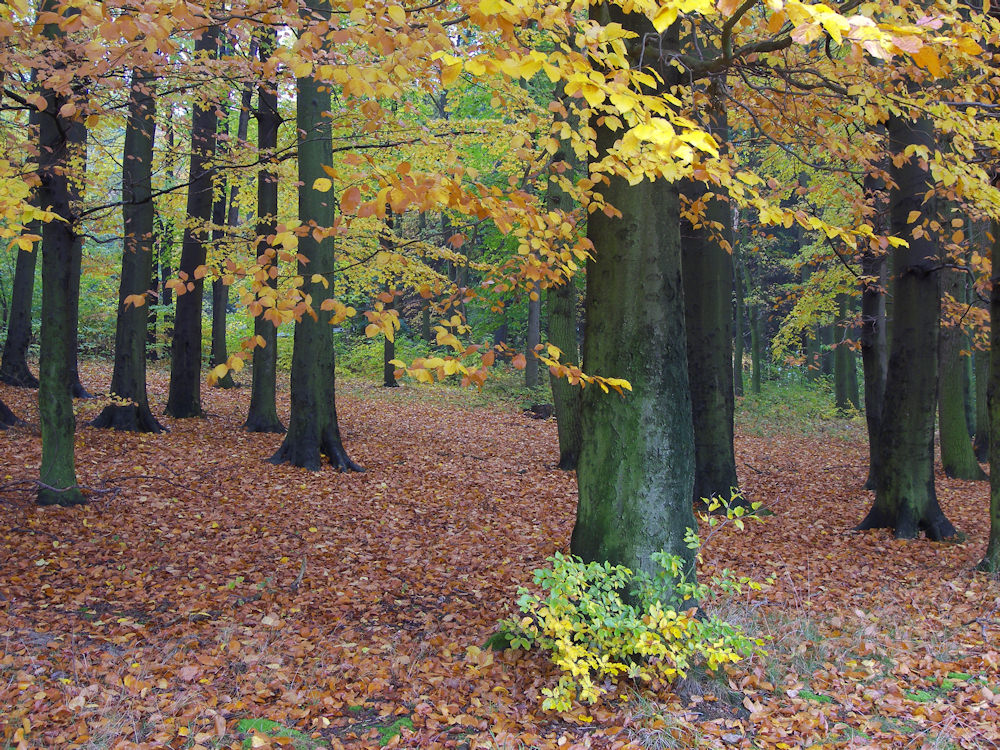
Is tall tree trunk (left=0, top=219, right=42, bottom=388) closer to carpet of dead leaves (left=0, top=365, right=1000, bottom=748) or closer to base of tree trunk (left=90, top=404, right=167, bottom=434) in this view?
base of tree trunk (left=90, top=404, right=167, bottom=434)

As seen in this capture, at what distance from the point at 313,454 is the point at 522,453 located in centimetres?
437

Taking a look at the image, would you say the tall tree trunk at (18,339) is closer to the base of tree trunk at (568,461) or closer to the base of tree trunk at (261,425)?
the base of tree trunk at (261,425)

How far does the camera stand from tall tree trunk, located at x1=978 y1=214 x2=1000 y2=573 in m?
6.03

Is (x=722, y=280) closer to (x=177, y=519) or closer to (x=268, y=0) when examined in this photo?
(x=268, y=0)

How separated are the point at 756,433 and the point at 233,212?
15.9 metres

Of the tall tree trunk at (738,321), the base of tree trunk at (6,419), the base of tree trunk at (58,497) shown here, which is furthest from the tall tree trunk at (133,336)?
the tall tree trunk at (738,321)

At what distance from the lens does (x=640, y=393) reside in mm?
4102

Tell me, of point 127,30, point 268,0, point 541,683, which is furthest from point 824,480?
point 127,30

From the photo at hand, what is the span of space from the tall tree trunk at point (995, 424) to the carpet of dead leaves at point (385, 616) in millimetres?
319

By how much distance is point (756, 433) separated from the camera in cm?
1730

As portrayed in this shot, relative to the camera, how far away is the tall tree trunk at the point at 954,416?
11.6 metres

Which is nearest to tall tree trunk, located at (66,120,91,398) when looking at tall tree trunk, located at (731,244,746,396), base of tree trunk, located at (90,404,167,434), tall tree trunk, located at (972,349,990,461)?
base of tree trunk, located at (90,404,167,434)

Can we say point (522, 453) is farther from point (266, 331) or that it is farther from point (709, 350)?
point (266, 331)

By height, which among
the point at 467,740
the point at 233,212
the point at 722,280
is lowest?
the point at 467,740
